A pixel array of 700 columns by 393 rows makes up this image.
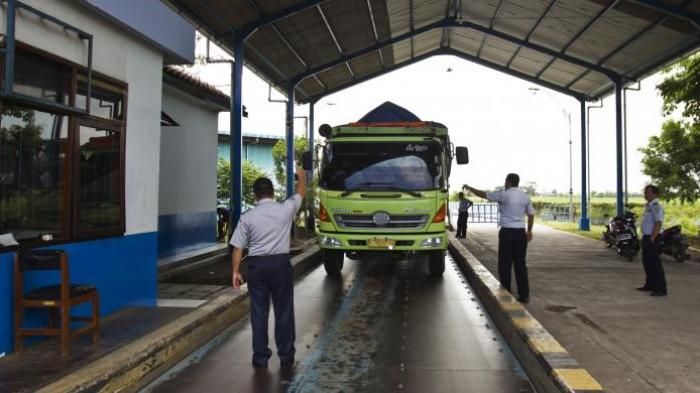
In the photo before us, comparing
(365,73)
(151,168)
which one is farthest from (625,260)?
(365,73)

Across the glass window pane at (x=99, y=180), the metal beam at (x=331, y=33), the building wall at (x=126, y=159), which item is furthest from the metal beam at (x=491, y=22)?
the glass window pane at (x=99, y=180)

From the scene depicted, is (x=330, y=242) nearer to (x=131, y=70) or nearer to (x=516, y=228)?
(x=516, y=228)

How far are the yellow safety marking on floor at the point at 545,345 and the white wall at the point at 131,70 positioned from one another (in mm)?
4656

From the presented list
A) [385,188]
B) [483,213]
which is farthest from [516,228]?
[483,213]

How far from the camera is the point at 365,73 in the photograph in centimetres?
2575

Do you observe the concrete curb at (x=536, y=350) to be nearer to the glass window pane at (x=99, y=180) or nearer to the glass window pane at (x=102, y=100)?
the glass window pane at (x=99, y=180)

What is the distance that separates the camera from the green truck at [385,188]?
9.88 meters

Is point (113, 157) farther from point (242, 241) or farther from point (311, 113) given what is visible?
point (311, 113)

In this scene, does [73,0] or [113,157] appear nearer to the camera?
[73,0]

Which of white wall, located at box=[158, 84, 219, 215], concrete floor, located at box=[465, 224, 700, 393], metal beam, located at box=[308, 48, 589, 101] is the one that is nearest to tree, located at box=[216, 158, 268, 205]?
metal beam, located at box=[308, 48, 589, 101]

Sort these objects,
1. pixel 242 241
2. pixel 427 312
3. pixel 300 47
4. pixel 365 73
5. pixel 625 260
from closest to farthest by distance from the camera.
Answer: pixel 242 241 → pixel 427 312 → pixel 625 260 → pixel 300 47 → pixel 365 73

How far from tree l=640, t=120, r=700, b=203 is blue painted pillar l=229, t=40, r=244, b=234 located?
1463 cm

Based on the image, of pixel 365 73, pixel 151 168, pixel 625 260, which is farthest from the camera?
pixel 365 73

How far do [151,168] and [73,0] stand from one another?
89.4 inches
